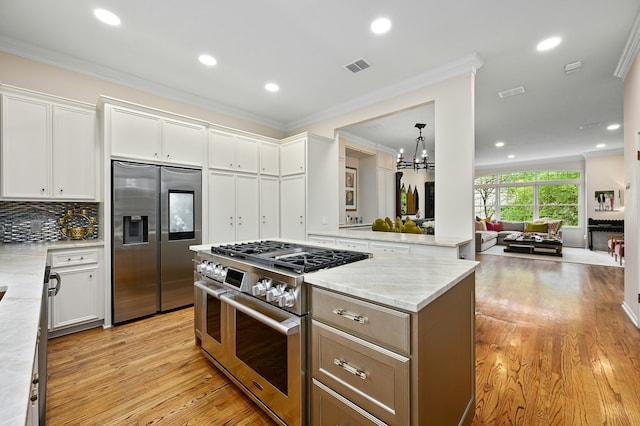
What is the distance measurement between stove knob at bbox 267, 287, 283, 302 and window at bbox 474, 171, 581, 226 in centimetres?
1101

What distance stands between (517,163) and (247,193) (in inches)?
379

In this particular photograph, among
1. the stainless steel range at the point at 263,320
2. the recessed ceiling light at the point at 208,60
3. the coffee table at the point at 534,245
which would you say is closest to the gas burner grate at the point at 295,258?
the stainless steel range at the point at 263,320

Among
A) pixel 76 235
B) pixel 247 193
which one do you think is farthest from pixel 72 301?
pixel 247 193

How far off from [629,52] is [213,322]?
184 inches

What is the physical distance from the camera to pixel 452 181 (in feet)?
10.8

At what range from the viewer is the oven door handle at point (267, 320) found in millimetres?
1409

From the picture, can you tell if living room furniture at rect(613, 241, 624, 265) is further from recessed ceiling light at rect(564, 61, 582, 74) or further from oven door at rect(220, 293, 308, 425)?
oven door at rect(220, 293, 308, 425)

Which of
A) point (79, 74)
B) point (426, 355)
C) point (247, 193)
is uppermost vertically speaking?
point (79, 74)

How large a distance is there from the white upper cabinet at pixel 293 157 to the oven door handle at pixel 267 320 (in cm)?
295

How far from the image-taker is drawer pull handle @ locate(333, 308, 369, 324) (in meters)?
1.18

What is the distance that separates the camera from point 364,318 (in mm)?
1177

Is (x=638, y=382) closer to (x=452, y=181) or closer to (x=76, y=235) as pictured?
(x=452, y=181)

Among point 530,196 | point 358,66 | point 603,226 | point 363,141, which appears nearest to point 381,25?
point 358,66

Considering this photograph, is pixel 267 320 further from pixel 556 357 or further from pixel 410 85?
pixel 410 85
